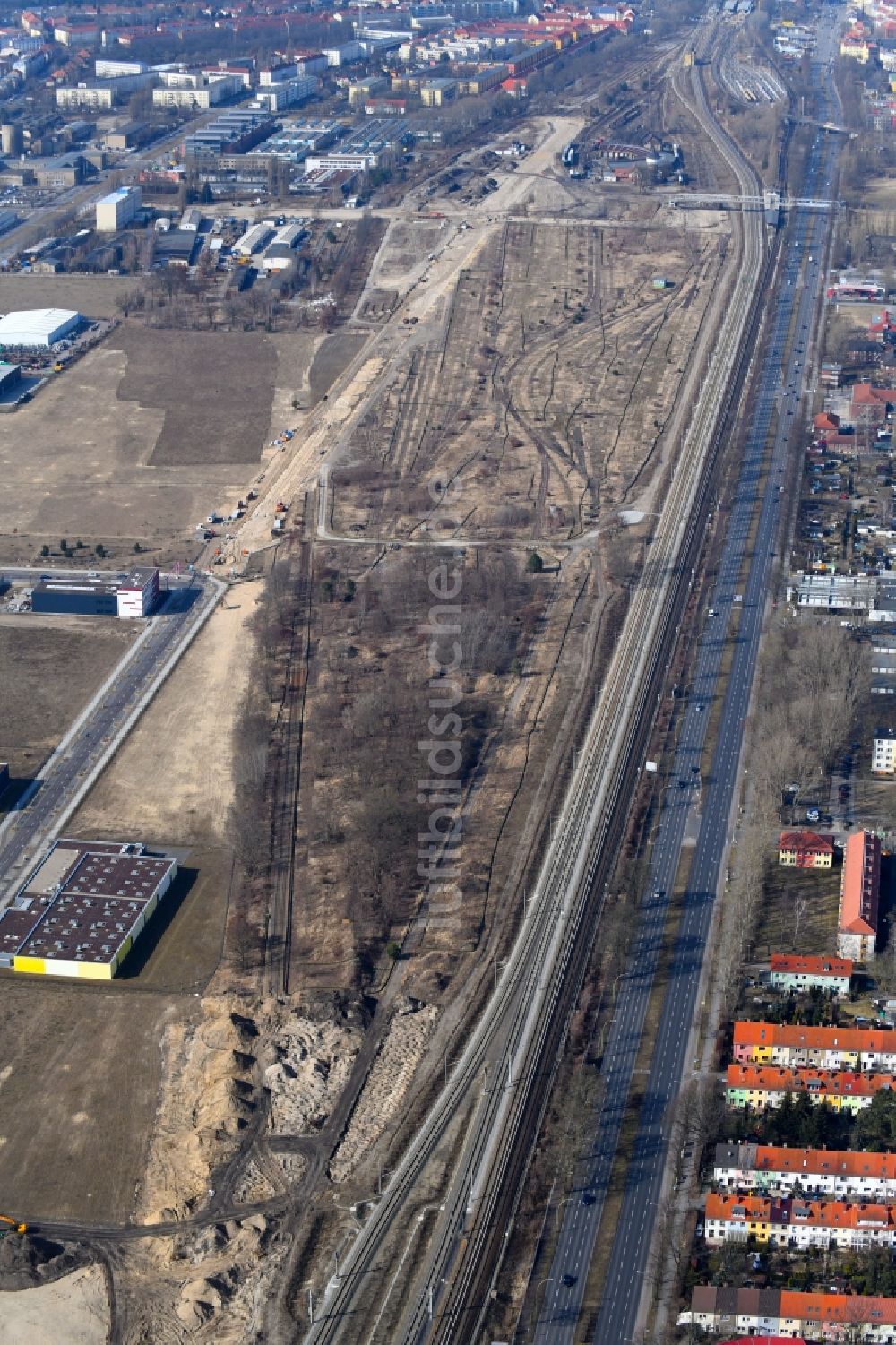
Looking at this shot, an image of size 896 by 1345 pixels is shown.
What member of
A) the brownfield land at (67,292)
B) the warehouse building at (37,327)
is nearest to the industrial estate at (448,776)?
the warehouse building at (37,327)

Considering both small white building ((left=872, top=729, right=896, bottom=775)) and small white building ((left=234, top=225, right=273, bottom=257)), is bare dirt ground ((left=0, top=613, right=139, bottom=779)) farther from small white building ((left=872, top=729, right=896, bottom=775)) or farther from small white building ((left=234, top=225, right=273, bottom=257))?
small white building ((left=234, top=225, right=273, bottom=257))

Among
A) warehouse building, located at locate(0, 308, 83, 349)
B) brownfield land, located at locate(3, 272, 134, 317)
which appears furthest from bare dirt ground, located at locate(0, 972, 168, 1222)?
brownfield land, located at locate(3, 272, 134, 317)

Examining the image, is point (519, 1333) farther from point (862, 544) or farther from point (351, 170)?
point (351, 170)

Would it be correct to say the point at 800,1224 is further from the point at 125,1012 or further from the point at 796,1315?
the point at 125,1012

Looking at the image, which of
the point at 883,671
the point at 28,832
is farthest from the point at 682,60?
the point at 28,832

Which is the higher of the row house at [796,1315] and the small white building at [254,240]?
the small white building at [254,240]

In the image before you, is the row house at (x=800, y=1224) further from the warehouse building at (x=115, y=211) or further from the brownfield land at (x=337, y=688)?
the warehouse building at (x=115, y=211)
